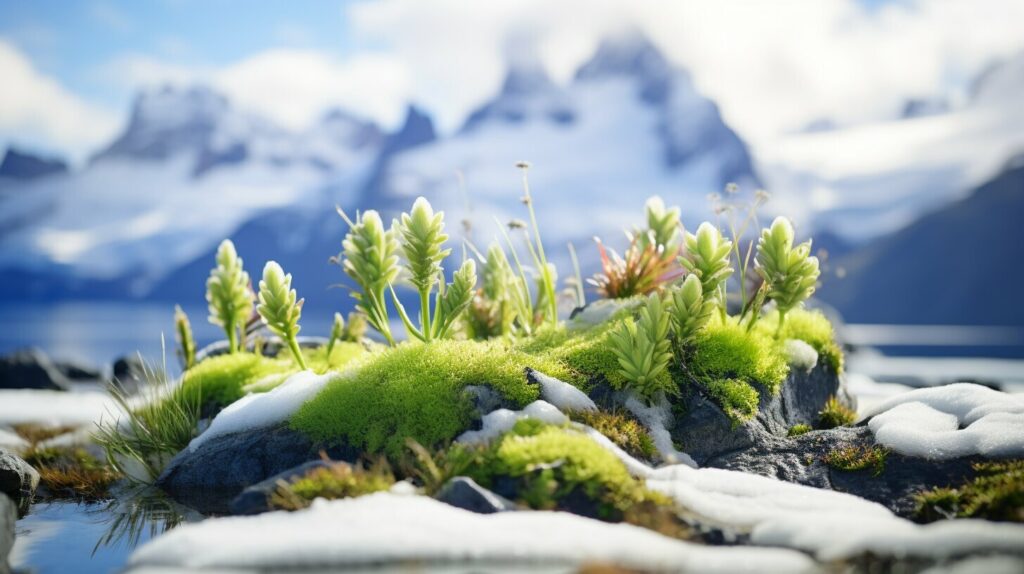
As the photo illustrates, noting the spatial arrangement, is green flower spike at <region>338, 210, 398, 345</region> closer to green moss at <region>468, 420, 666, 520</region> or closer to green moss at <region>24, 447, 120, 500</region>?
green moss at <region>468, 420, 666, 520</region>

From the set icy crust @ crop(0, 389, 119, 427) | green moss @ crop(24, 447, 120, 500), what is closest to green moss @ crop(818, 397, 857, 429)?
green moss @ crop(24, 447, 120, 500)

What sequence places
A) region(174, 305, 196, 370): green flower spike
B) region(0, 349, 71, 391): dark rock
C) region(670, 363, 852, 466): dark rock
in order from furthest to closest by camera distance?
1. region(0, 349, 71, 391): dark rock
2. region(174, 305, 196, 370): green flower spike
3. region(670, 363, 852, 466): dark rock

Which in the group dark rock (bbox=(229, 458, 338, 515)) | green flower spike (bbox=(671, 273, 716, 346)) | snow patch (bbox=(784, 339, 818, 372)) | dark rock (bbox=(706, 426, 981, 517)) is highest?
green flower spike (bbox=(671, 273, 716, 346))

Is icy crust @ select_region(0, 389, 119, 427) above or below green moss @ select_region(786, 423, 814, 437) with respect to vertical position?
above

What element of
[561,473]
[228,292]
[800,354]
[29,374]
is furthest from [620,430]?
[29,374]

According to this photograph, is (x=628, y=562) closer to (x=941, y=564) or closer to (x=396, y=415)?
(x=941, y=564)

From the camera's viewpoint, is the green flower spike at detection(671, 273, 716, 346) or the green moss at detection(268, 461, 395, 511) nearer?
the green moss at detection(268, 461, 395, 511)

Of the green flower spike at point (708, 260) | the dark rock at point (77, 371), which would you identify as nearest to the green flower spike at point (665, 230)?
the green flower spike at point (708, 260)
